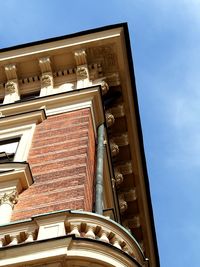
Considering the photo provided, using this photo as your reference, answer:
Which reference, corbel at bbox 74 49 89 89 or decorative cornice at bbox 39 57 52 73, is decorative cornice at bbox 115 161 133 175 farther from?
decorative cornice at bbox 39 57 52 73

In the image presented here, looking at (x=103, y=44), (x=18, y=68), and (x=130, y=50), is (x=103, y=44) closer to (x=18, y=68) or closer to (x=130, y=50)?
(x=130, y=50)

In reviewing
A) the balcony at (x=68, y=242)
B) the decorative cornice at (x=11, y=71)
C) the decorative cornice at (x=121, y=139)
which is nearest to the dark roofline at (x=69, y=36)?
the decorative cornice at (x=11, y=71)

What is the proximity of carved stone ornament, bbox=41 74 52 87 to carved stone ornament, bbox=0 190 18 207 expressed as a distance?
218 inches

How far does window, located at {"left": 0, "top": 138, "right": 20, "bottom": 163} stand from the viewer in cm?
1244

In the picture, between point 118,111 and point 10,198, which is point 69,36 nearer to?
point 118,111

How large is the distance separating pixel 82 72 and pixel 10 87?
1805 millimetres

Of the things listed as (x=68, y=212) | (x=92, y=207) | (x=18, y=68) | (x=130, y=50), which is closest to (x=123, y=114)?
(x=130, y=50)

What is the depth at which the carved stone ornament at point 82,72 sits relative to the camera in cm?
1556

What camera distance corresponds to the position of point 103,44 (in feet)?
53.0

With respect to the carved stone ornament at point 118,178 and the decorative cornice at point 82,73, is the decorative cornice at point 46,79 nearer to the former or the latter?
the decorative cornice at point 82,73

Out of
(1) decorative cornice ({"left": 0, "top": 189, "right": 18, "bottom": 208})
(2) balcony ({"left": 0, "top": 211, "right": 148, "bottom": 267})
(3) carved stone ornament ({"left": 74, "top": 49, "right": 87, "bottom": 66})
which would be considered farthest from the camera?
(3) carved stone ornament ({"left": 74, "top": 49, "right": 87, "bottom": 66})

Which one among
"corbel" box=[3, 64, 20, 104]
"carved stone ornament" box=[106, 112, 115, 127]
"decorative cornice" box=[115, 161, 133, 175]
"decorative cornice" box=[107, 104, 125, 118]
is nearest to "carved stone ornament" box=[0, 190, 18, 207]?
"corbel" box=[3, 64, 20, 104]

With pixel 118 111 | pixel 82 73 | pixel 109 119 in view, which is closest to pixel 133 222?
pixel 118 111

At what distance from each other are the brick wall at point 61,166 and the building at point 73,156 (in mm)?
20
